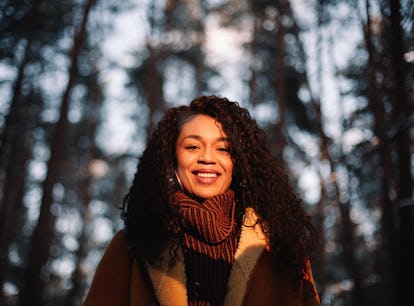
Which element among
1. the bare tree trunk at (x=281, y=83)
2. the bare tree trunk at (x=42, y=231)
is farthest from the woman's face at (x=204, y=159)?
the bare tree trunk at (x=281, y=83)

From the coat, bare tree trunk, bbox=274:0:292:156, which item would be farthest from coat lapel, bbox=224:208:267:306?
bare tree trunk, bbox=274:0:292:156

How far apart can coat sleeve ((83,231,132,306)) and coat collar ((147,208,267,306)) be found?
14 cm

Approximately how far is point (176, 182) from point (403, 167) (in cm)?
299

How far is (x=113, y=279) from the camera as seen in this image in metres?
1.98

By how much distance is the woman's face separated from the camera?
7.25ft

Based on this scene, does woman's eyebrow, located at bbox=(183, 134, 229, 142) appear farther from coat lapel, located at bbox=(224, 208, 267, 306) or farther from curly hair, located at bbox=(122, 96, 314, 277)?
coat lapel, located at bbox=(224, 208, 267, 306)

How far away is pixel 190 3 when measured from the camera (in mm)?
20297

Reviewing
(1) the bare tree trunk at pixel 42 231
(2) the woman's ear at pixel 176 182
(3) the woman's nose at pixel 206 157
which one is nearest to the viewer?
(3) the woman's nose at pixel 206 157

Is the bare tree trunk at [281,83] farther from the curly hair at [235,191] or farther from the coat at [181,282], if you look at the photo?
the coat at [181,282]

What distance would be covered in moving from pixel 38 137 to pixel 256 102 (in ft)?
32.8

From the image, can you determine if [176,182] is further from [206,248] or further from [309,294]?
[309,294]

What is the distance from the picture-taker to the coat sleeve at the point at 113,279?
6.30 feet

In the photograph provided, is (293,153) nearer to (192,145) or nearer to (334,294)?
(334,294)

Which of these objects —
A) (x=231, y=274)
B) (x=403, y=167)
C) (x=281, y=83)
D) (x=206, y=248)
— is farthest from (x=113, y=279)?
(x=281, y=83)
